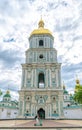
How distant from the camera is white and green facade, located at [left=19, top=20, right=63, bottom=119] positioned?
30.6 meters

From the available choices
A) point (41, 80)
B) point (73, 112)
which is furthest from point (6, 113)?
point (73, 112)

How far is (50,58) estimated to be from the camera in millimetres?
35062

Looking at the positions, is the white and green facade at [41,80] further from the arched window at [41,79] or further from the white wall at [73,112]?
the white wall at [73,112]

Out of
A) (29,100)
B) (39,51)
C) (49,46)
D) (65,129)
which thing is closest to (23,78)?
(29,100)

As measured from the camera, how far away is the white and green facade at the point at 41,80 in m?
30.6

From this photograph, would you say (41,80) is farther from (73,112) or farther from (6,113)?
(6,113)

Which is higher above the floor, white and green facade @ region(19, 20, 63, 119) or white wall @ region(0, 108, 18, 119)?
white and green facade @ region(19, 20, 63, 119)

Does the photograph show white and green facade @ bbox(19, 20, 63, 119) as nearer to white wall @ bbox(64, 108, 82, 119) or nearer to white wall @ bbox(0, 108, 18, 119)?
white wall @ bbox(64, 108, 82, 119)

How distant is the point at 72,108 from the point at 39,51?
50.0 ft

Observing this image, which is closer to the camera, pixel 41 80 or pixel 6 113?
pixel 41 80

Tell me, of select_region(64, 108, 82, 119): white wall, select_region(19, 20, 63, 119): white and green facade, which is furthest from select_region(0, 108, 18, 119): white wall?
select_region(64, 108, 82, 119): white wall

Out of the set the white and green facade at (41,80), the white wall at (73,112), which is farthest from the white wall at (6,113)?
the white wall at (73,112)

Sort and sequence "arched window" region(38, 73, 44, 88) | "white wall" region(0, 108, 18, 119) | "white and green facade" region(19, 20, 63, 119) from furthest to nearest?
"white wall" region(0, 108, 18, 119) < "arched window" region(38, 73, 44, 88) < "white and green facade" region(19, 20, 63, 119)

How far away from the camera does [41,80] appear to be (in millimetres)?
35844
